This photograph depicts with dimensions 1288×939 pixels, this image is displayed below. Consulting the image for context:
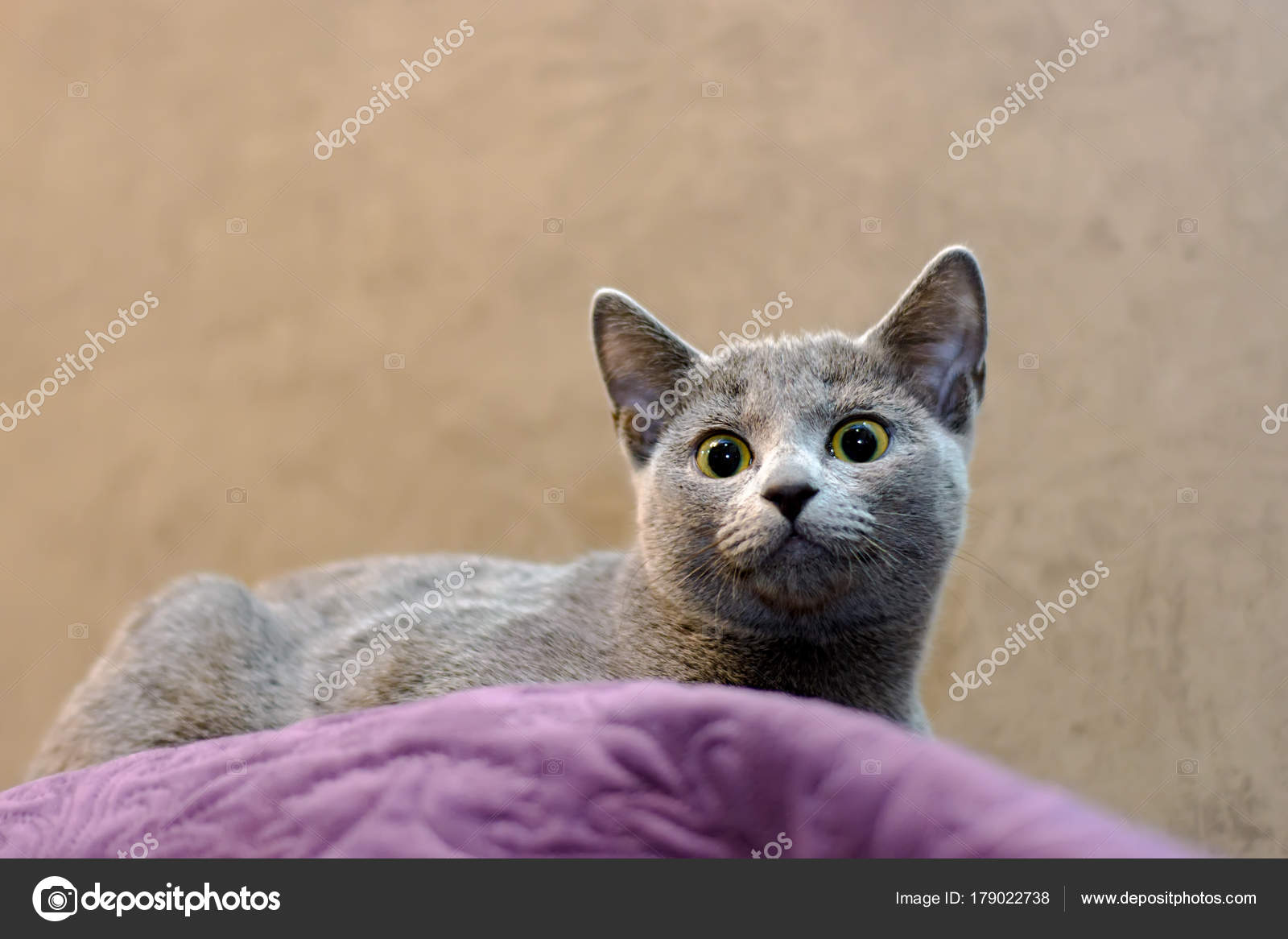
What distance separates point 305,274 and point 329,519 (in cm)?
55

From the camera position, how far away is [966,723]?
2.08 meters

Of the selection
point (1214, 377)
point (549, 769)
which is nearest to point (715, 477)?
point (549, 769)

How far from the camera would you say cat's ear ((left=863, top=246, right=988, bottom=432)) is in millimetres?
1199

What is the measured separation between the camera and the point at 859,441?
43.5 inches

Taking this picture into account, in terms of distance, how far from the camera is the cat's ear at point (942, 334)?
47.2 inches
